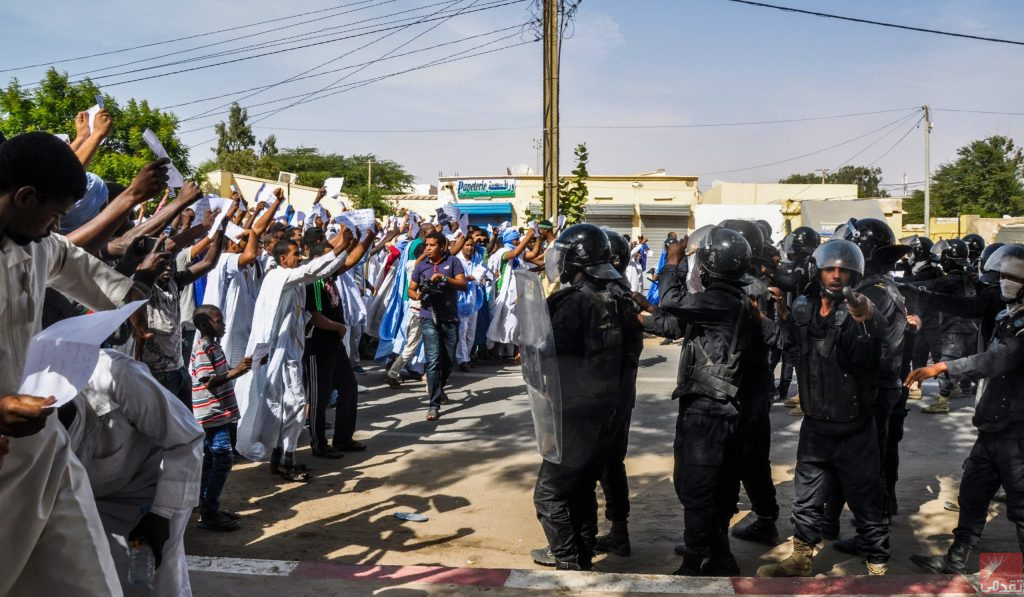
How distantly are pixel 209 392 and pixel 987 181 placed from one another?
56.9m

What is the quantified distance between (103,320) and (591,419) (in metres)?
2.78

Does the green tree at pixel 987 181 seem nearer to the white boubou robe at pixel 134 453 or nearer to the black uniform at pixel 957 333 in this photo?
the black uniform at pixel 957 333

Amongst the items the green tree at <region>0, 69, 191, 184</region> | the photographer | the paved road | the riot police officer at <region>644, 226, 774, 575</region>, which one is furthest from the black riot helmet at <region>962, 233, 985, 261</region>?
the green tree at <region>0, 69, 191, 184</region>

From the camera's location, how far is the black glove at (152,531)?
2686mm

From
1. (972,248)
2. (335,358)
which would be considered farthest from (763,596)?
(972,248)

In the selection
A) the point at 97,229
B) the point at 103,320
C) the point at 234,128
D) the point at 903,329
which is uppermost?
→ the point at 234,128

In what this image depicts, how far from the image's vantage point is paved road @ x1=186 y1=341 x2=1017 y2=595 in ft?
15.7

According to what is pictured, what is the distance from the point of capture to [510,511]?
217 inches

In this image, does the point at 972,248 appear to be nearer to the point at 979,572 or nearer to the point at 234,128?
the point at 979,572

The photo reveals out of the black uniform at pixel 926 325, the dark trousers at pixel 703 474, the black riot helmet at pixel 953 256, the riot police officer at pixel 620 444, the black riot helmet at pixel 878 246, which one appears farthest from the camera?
the black riot helmet at pixel 953 256

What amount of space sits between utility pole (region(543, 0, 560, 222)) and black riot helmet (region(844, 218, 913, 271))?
31.5ft

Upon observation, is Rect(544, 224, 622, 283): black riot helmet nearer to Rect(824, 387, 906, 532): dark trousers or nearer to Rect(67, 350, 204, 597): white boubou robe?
Rect(824, 387, 906, 532): dark trousers

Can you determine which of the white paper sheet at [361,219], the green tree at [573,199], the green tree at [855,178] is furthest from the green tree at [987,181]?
Answer: the white paper sheet at [361,219]

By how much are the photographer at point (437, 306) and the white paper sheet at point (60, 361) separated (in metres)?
6.40
